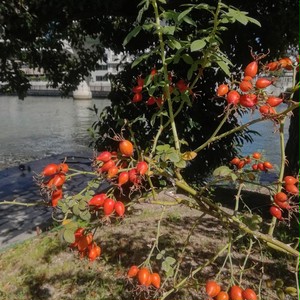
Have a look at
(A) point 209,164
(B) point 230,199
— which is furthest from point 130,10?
(B) point 230,199

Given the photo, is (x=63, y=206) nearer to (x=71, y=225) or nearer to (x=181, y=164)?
(x=71, y=225)

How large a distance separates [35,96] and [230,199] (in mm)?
61520

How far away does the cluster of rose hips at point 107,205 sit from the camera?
46.6 inches

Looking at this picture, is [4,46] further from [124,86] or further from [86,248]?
[86,248]

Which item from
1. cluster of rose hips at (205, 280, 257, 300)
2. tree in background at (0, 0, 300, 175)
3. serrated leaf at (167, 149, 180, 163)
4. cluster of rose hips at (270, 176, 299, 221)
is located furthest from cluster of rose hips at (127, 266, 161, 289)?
tree in background at (0, 0, 300, 175)

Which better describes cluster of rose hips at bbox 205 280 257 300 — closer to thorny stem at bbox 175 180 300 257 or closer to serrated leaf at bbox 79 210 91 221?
thorny stem at bbox 175 180 300 257

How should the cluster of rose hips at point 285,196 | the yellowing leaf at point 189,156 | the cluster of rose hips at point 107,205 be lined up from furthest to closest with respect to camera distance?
1. the yellowing leaf at point 189,156
2. the cluster of rose hips at point 285,196
3. the cluster of rose hips at point 107,205

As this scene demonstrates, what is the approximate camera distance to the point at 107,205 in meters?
1.19

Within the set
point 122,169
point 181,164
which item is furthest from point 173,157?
point 122,169

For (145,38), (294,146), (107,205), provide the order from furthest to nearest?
(145,38)
(294,146)
(107,205)

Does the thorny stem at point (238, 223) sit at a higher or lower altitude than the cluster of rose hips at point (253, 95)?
lower

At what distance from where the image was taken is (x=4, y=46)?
16.8 ft

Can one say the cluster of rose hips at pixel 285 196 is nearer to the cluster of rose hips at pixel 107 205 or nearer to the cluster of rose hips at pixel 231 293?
the cluster of rose hips at pixel 231 293

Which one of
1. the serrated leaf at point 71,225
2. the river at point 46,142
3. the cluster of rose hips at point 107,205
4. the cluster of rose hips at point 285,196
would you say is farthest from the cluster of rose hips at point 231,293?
the river at point 46,142
